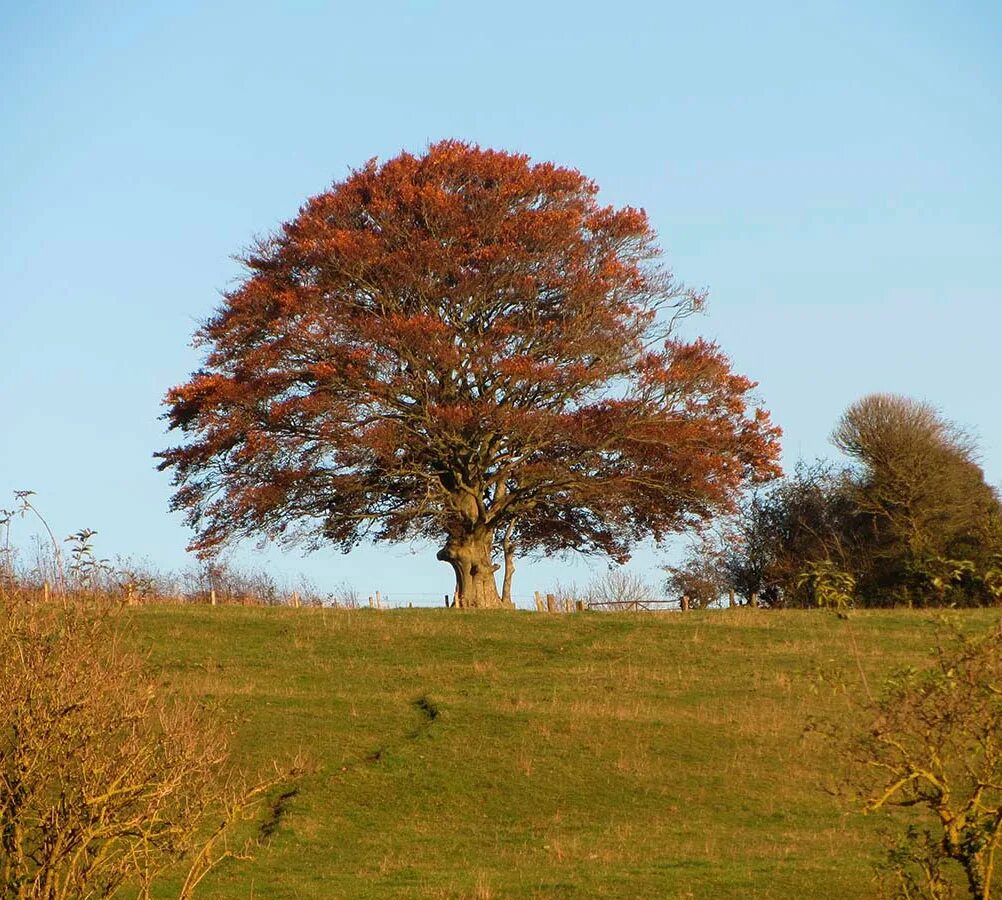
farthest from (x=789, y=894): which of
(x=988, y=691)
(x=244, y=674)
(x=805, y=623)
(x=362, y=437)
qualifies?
(x=362, y=437)

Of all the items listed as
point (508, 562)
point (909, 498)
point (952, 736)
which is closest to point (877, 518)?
point (909, 498)

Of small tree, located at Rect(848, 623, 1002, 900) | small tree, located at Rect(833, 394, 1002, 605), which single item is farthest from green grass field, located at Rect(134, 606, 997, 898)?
small tree, located at Rect(833, 394, 1002, 605)

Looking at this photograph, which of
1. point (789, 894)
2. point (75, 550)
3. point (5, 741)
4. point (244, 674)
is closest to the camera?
point (5, 741)

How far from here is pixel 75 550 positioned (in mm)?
12438

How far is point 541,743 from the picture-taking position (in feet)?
83.7

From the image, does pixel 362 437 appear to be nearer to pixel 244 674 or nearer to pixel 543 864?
pixel 244 674

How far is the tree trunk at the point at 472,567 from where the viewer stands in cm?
4334

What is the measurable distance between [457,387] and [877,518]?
2063 centimetres

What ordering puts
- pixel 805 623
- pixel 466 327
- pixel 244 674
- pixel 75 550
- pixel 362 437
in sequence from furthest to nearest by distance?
pixel 466 327
pixel 362 437
pixel 805 623
pixel 244 674
pixel 75 550

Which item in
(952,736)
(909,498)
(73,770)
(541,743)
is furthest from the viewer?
(909,498)

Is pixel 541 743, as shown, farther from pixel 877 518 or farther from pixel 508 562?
pixel 877 518

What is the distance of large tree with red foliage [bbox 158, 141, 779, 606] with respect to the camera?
41406 millimetres

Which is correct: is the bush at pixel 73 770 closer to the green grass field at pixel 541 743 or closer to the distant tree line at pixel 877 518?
the green grass field at pixel 541 743

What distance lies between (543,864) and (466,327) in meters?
26.5
